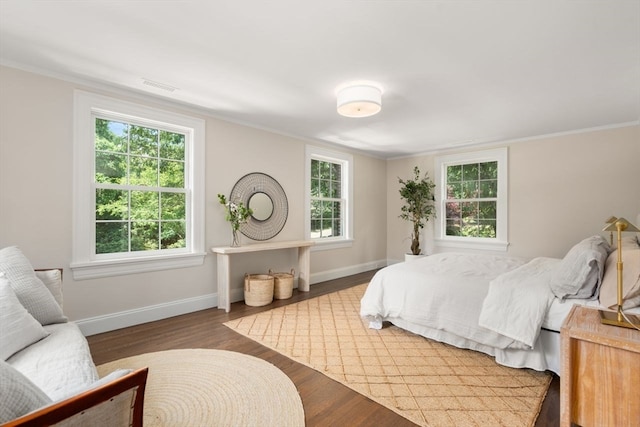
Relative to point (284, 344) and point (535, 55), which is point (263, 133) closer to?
point (284, 344)

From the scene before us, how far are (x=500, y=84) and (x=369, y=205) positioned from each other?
11.5 ft

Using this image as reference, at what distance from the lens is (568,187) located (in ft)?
14.8

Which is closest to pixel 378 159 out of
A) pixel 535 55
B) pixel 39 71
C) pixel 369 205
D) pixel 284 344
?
pixel 369 205

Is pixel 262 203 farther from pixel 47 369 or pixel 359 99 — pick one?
pixel 47 369

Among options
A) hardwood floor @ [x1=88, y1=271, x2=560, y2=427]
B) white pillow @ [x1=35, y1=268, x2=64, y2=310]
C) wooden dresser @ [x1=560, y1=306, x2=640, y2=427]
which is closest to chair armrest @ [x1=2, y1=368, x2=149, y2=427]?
hardwood floor @ [x1=88, y1=271, x2=560, y2=427]

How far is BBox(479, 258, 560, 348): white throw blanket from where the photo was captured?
2176 millimetres


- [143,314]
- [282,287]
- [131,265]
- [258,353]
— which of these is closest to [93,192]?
[131,265]

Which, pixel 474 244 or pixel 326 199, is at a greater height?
pixel 326 199

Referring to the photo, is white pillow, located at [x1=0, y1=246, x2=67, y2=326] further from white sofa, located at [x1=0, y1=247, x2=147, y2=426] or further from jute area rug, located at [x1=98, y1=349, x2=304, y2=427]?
jute area rug, located at [x1=98, y1=349, x2=304, y2=427]

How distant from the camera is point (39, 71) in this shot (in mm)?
2670

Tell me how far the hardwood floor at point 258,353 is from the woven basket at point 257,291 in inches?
3.6

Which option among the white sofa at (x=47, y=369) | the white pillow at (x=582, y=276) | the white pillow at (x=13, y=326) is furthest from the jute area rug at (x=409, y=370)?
the white pillow at (x=13, y=326)

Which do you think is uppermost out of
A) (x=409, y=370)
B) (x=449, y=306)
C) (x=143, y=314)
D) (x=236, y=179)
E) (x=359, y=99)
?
(x=359, y=99)

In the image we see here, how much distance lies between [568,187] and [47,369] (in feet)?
19.2
